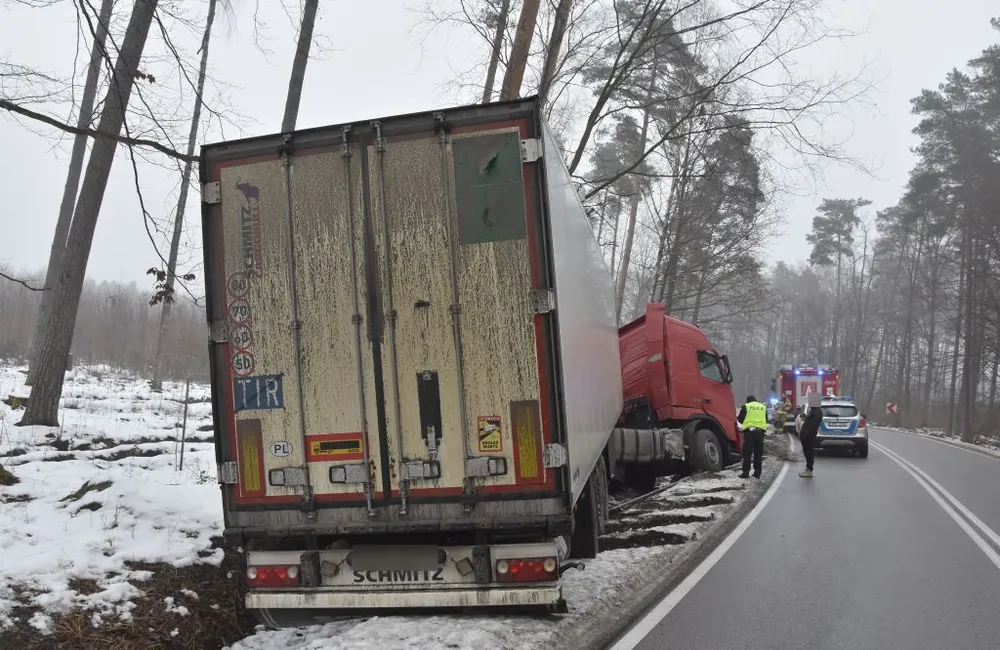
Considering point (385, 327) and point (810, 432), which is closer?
point (385, 327)

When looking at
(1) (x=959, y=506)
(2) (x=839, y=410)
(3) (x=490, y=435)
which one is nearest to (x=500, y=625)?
(3) (x=490, y=435)

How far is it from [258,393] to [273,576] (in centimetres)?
122

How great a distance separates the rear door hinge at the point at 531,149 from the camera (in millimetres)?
4609

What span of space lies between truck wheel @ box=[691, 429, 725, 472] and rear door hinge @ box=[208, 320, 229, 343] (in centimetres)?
1133

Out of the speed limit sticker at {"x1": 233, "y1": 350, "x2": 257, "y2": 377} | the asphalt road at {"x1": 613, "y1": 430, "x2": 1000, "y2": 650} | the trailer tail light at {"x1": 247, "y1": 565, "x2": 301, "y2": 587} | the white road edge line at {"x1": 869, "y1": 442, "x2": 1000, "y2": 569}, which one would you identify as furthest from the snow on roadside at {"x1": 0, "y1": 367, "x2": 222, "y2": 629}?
the white road edge line at {"x1": 869, "y1": 442, "x2": 1000, "y2": 569}

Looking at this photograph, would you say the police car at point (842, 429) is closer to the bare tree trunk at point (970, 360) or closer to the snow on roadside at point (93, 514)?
the bare tree trunk at point (970, 360)

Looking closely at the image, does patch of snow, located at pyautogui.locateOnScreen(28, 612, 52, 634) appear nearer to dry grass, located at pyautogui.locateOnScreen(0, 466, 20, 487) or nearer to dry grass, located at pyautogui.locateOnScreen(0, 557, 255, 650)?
dry grass, located at pyautogui.locateOnScreen(0, 557, 255, 650)

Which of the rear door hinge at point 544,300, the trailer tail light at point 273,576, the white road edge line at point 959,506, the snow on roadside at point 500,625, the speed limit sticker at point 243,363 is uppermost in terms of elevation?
the rear door hinge at point 544,300

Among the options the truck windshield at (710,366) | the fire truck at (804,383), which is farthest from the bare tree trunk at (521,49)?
the fire truck at (804,383)

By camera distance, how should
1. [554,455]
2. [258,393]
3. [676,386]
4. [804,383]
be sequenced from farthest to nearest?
[804,383] → [676,386] → [258,393] → [554,455]

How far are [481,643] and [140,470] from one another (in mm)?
5275

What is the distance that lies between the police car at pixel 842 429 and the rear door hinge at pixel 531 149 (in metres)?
17.6

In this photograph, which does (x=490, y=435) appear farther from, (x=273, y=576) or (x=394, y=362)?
(x=273, y=576)

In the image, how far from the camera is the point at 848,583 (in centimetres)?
659
